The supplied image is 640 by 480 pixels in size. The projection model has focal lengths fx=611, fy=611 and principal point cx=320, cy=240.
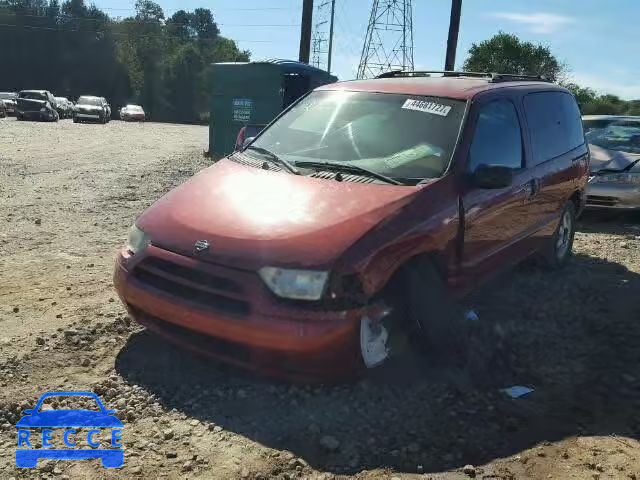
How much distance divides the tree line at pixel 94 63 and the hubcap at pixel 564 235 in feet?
195

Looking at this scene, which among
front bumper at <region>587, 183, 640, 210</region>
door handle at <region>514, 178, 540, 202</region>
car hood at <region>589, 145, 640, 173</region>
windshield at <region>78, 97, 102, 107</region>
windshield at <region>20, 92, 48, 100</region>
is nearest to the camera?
door handle at <region>514, 178, 540, 202</region>

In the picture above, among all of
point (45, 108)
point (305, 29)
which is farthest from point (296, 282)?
point (45, 108)

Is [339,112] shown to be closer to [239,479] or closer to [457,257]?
[457,257]

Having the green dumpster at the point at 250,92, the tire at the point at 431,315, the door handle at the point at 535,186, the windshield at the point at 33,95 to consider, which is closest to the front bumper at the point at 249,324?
the tire at the point at 431,315

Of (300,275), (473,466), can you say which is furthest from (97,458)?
(473,466)

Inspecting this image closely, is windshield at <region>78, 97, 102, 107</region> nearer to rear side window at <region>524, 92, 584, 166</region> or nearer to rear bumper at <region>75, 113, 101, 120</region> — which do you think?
rear bumper at <region>75, 113, 101, 120</region>

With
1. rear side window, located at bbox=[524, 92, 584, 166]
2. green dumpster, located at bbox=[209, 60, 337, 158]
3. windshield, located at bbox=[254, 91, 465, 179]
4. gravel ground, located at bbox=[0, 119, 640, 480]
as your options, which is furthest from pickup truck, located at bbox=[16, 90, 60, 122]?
rear side window, located at bbox=[524, 92, 584, 166]

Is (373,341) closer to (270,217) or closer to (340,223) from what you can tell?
(340,223)

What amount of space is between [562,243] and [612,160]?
351cm

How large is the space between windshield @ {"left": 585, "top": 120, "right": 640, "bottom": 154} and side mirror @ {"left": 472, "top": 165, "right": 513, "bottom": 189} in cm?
654

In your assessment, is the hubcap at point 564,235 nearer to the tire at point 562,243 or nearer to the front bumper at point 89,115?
the tire at point 562,243

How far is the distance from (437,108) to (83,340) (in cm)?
292

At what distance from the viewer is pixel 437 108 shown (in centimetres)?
443

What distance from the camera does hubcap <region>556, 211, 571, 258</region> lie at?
6.26 m
